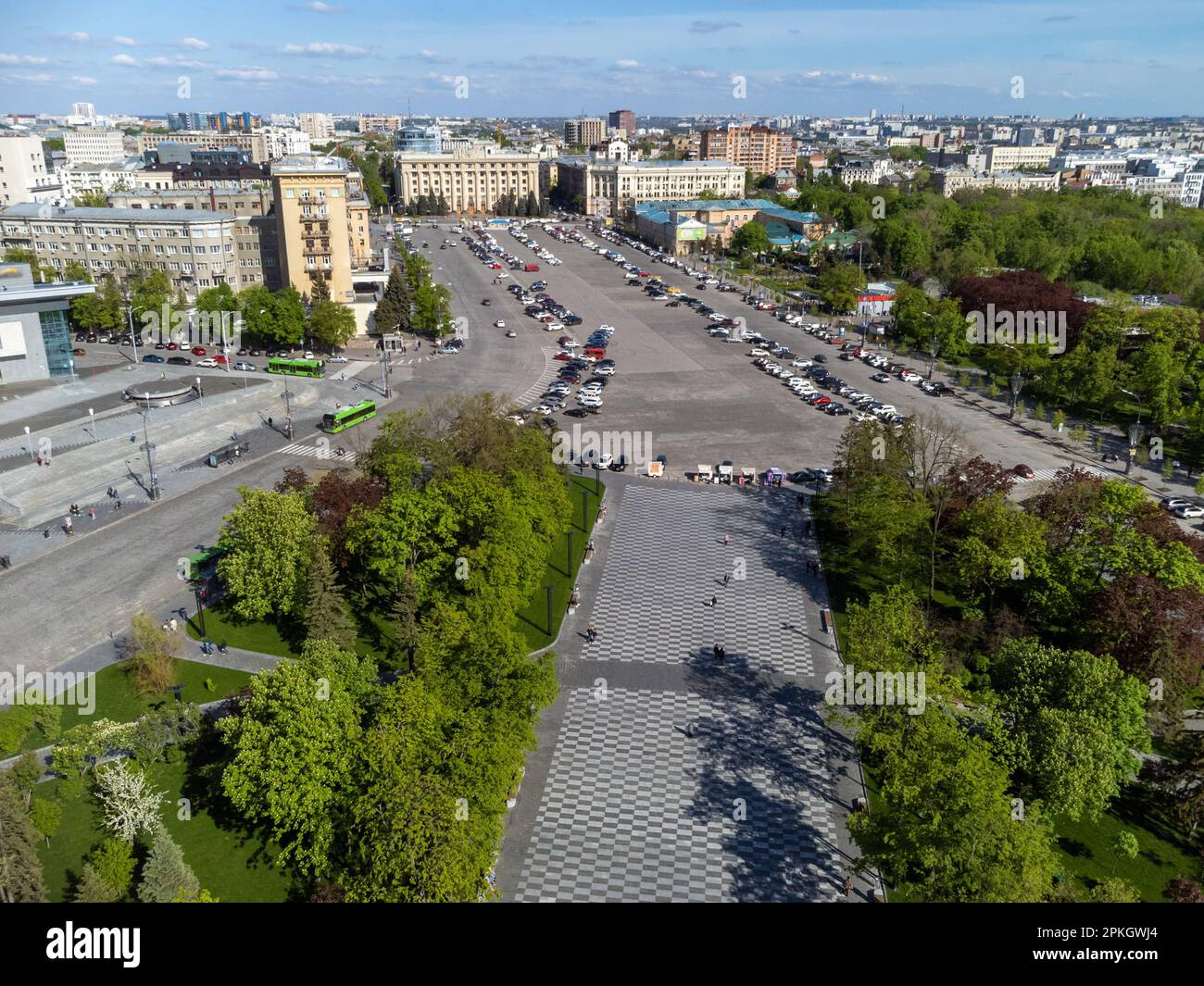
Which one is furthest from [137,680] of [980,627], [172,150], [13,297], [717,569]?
[172,150]

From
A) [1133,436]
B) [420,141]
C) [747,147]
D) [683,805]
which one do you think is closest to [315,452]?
[683,805]

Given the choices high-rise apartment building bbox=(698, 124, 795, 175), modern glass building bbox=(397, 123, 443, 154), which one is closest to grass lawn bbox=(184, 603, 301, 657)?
modern glass building bbox=(397, 123, 443, 154)

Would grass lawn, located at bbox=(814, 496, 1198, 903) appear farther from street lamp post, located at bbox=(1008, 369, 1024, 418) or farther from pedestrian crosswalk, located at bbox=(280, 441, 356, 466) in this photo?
street lamp post, located at bbox=(1008, 369, 1024, 418)

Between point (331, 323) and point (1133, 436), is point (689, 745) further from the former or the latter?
point (331, 323)

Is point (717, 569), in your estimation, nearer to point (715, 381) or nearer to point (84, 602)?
point (84, 602)

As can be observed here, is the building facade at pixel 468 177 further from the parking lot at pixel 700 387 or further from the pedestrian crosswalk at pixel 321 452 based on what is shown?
the pedestrian crosswalk at pixel 321 452
